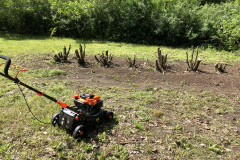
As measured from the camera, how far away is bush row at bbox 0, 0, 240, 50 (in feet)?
38.5

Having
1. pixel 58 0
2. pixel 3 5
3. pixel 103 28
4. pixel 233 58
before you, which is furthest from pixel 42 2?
pixel 233 58

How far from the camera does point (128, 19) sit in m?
12.8

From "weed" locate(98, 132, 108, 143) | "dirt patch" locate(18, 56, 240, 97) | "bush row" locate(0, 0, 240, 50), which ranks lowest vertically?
"weed" locate(98, 132, 108, 143)

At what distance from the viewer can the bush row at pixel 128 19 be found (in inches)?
462

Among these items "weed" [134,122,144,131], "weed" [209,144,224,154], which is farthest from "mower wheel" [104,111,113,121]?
"weed" [209,144,224,154]

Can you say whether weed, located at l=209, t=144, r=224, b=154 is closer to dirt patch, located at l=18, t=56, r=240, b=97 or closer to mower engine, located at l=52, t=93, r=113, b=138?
mower engine, located at l=52, t=93, r=113, b=138

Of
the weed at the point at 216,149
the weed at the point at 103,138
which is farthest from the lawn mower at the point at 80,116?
the weed at the point at 216,149

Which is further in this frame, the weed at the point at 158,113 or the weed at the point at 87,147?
the weed at the point at 158,113

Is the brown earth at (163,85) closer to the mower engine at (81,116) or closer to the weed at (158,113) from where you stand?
the weed at (158,113)

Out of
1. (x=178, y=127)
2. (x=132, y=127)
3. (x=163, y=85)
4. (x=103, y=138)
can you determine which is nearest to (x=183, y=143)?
(x=178, y=127)

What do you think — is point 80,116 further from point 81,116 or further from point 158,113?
point 158,113

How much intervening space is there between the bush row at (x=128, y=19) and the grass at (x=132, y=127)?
24.8 feet

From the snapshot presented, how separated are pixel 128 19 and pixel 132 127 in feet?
33.6

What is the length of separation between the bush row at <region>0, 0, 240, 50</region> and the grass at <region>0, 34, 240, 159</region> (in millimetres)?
7544
